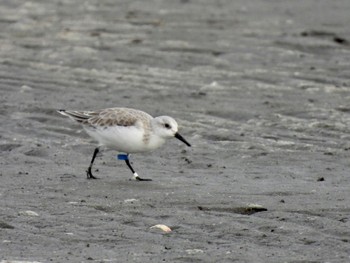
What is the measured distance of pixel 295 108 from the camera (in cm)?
1288

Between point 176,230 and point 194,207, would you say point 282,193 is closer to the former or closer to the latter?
point 194,207

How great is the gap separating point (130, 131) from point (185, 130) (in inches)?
82.3

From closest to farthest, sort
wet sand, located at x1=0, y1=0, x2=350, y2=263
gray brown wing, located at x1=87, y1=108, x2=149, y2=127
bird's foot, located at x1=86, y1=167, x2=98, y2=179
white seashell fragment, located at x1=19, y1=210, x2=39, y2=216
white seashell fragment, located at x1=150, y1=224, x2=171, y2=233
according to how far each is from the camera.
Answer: wet sand, located at x1=0, y1=0, x2=350, y2=263, white seashell fragment, located at x1=150, y1=224, x2=171, y2=233, white seashell fragment, located at x1=19, y1=210, x2=39, y2=216, bird's foot, located at x1=86, y1=167, x2=98, y2=179, gray brown wing, located at x1=87, y1=108, x2=149, y2=127

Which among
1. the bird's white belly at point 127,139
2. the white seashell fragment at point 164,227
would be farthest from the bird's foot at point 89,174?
the white seashell fragment at point 164,227

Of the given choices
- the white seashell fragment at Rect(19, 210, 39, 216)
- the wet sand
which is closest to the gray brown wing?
the wet sand

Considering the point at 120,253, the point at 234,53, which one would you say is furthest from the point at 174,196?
the point at 234,53

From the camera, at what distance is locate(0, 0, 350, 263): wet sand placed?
782 centimetres

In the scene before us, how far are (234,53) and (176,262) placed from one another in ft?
29.5

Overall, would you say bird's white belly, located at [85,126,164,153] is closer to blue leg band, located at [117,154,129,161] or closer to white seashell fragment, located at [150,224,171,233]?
blue leg band, located at [117,154,129,161]

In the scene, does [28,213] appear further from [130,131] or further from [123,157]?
[123,157]

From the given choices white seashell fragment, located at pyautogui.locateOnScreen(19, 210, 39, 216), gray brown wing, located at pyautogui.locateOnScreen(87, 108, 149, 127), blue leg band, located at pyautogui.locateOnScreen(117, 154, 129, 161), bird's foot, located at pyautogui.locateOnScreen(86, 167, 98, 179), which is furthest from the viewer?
blue leg band, located at pyautogui.locateOnScreen(117, 154, 129, 161)

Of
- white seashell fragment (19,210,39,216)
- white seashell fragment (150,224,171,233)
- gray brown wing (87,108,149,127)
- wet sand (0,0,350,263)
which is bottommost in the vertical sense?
wet sand (0,0,350,263)

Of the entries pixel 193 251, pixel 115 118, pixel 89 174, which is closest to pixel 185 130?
pixel 115 118

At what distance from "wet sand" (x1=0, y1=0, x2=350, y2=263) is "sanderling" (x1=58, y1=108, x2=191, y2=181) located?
1.03ft
